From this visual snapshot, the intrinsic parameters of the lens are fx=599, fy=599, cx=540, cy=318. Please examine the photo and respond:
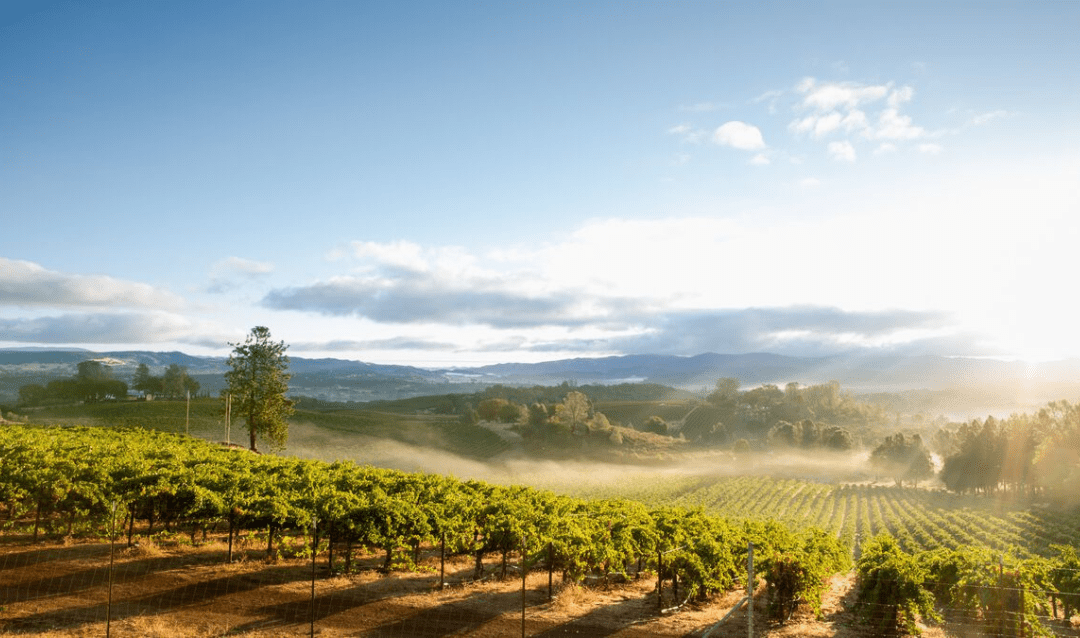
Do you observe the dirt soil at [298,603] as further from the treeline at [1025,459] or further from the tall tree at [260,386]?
the treeline at [1025,459]

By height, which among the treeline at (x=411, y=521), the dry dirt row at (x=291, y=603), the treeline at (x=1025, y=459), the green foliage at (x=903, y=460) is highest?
the treeline at (x=411, y=521)

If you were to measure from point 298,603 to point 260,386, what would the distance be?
38960 millimetres

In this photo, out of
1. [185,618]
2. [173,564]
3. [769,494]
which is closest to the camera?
[185,618]

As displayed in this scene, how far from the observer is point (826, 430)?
579 feet

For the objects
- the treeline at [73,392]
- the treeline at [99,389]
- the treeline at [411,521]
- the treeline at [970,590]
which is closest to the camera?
the treeline at [970,590]

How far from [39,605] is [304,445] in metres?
87.5

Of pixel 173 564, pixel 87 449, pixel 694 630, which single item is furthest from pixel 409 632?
pixel 87 449

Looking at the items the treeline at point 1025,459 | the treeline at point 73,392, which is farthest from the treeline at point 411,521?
the treeline at point 73,392

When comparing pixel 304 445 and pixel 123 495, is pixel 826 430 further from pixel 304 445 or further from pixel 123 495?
pixel 123 495

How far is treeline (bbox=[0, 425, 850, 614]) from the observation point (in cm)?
2323

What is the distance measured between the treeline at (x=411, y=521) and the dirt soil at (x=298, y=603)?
38.1 inches

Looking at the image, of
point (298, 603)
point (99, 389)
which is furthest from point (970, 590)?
point (99, 389)

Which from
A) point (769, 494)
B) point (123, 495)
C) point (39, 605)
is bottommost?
point (769, 494)

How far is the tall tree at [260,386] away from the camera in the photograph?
56.4 m
